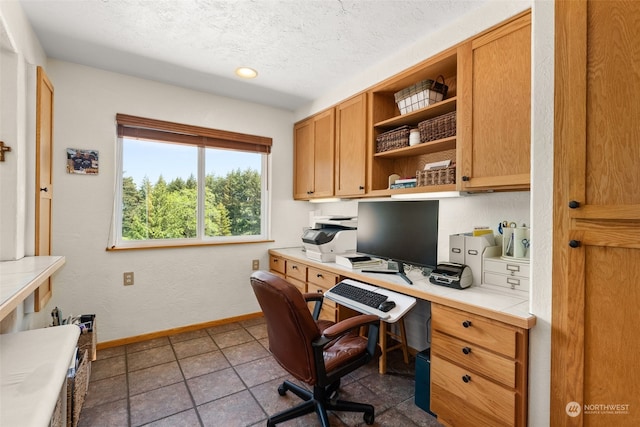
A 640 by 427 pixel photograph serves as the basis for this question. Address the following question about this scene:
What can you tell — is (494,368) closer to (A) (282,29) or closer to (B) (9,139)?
(A) (282,29)

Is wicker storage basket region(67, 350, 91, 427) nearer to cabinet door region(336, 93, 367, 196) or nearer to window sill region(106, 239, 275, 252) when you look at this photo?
window sill region(106, 239, 275, 252)

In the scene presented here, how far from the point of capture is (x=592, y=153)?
4.00 feet

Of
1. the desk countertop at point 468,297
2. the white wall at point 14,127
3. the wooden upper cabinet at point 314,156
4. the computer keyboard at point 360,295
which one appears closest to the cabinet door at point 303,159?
the wooden upper cabinet at point 314,156

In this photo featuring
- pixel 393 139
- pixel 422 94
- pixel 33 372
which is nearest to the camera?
pixel 33 372

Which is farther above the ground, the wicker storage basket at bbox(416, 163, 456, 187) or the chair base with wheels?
the wicker storage basket at bbox(416, 163, 456, 187)

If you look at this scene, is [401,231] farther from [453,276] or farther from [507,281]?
[507,281]

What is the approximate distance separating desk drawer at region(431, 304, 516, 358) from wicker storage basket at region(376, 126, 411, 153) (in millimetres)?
1281

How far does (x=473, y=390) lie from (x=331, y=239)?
1540 mm

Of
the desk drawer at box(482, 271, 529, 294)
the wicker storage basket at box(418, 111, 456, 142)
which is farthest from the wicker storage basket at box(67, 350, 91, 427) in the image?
the wicker storage basket at box(418, 111, 456, 142)

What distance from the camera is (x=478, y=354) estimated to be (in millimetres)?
1500

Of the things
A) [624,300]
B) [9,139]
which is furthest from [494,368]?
[9,139]

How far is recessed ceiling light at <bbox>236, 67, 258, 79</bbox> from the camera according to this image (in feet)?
8.59

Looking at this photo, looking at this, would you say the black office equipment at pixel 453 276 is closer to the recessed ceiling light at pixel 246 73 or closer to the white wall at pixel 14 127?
the recessed ceiling light at pixel 246 73

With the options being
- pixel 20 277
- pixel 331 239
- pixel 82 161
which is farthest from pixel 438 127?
pixel 82 161
